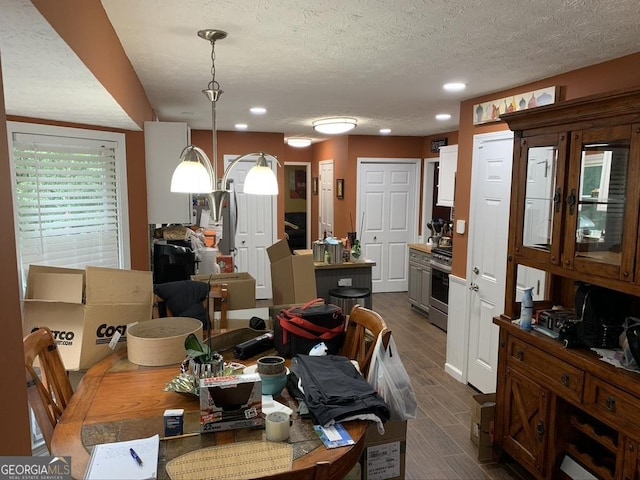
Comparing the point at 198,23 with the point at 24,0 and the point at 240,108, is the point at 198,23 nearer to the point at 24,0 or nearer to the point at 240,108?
the point at 24,0

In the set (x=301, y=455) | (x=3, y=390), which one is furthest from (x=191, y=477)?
(x=3, y=390)

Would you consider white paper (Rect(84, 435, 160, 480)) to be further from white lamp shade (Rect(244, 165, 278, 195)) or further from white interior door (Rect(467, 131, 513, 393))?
white interior door (Rect(467, 131, 513, 393))

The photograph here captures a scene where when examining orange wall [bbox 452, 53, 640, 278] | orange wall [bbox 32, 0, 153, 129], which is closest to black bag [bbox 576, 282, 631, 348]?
orange wall [bbox 452, 53, 640, 278]

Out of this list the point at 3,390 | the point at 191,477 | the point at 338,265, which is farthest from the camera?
the point at 338,265

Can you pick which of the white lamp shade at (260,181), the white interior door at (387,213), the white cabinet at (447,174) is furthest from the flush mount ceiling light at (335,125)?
the white lamp shade at (260,181)

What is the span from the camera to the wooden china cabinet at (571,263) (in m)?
1.97

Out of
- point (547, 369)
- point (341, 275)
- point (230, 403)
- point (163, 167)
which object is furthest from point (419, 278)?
point (230, 403)

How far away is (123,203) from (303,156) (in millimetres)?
5933

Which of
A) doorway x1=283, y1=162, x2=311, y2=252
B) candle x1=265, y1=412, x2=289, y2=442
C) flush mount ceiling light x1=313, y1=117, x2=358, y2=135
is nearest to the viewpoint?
candle x1=265, y1=412, x2=289, y2=442

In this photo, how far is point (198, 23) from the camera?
2000mm

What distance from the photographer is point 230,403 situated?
1.58 meters

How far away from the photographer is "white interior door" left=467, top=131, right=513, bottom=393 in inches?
136

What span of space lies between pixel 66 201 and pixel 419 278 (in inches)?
172

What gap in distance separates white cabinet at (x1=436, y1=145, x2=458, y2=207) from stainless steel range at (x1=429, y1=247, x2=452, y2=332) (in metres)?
0.68
